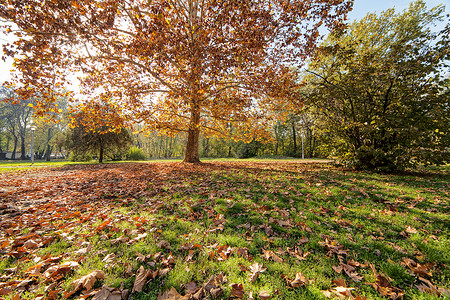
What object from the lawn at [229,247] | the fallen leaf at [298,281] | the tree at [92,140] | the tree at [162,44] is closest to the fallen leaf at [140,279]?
the lawn at [229,247]

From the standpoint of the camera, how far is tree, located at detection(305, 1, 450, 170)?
7.93 m

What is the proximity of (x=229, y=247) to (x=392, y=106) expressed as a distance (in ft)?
36.5

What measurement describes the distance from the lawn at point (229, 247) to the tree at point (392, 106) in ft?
14.6

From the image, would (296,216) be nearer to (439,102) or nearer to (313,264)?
(313,264)

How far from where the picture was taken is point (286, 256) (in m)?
2.68

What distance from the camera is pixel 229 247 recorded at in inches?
115

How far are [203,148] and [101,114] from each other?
125ft

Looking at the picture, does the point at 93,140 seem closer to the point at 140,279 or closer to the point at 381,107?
the point at 140,279

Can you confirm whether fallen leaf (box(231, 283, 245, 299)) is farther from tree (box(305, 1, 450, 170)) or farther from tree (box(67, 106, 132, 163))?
tree (box(67, 106, 132, 163))

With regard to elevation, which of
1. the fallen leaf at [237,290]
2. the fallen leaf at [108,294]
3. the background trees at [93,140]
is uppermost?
the background trees at [93,140]

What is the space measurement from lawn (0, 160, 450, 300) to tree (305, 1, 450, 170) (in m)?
4.44

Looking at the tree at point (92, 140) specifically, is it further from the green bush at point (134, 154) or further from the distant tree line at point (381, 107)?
the distant tree line at point (381, 107)

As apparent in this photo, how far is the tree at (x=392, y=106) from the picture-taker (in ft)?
26.0

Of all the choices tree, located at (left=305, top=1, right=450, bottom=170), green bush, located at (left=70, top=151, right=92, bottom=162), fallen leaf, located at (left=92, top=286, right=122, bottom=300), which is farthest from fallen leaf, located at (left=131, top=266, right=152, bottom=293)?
green bush, located at (left=70, top=151, right=92, bottom=162)
